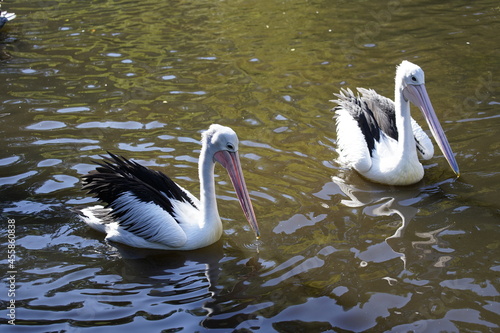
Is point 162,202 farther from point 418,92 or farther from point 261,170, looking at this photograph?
point 418,92

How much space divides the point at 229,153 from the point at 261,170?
122 centimetres

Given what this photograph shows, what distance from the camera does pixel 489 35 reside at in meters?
8.93

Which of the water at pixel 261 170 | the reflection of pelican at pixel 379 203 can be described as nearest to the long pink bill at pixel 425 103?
the water at pixel 261 170

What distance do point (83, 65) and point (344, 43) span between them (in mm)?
3721

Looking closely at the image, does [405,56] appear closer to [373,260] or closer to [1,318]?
[373,260]

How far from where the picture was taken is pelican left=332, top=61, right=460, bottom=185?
215 inches

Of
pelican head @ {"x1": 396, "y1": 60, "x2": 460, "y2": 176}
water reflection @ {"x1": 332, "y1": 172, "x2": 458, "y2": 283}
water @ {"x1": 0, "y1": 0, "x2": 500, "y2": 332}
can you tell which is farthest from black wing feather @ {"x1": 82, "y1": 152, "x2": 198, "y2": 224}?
pelican head @ {"x1": 396, "y1": 60, "x2": 460, "y2": 176}

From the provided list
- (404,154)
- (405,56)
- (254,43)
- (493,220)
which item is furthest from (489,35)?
(493,220)

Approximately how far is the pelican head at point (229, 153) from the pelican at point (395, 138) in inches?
55.9

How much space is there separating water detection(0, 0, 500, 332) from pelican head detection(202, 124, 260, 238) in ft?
1.04

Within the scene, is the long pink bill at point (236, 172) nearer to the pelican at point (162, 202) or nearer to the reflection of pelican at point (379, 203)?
the pelican at point (162, 202)

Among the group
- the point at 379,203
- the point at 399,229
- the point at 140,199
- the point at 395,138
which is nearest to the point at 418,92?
the point at 395,138

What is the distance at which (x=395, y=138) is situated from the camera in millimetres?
6094

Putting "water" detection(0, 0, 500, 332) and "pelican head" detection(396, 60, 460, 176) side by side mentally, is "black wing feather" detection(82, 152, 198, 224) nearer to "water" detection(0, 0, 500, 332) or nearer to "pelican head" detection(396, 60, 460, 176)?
"water" detection(0, 0, 500, 332)
